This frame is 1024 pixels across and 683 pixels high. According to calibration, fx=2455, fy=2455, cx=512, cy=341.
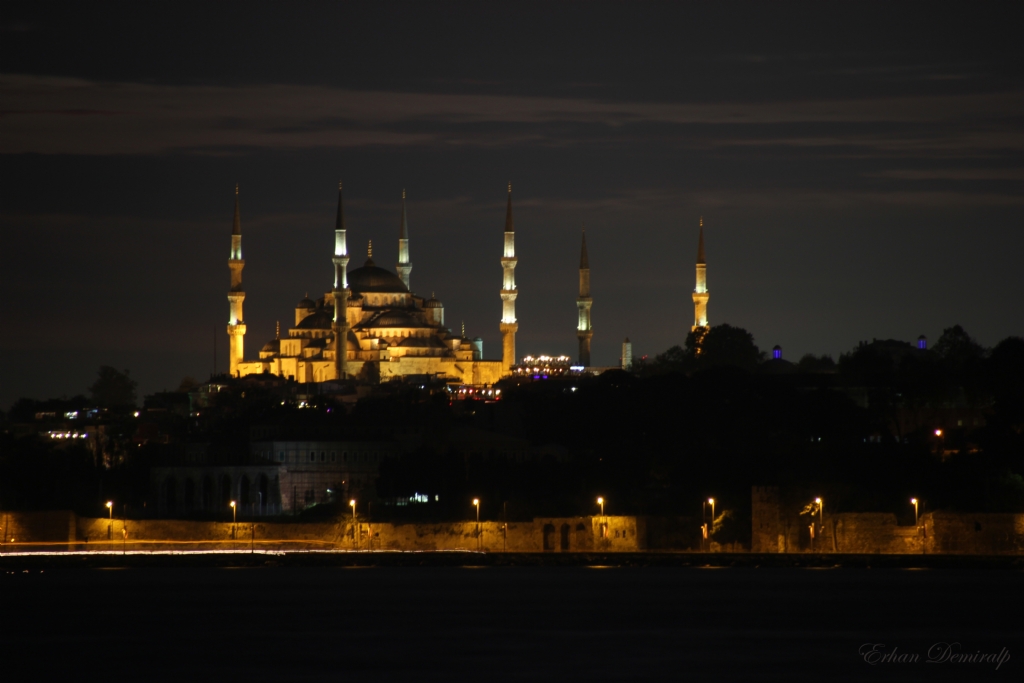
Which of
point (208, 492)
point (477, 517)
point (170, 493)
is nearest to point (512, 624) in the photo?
point (477, 517)

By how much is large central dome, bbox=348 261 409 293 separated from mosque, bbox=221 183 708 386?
0.19 ft

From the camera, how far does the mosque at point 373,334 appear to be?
136 meters

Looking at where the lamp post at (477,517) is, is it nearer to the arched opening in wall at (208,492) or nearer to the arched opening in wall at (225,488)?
the arched opening in wall at (225,488)

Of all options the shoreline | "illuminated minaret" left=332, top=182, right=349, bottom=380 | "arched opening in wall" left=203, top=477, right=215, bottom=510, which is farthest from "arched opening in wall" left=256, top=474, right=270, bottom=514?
"illuminated minaret" left=332, top=182, right=349, bottom=380

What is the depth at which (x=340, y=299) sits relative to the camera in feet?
440

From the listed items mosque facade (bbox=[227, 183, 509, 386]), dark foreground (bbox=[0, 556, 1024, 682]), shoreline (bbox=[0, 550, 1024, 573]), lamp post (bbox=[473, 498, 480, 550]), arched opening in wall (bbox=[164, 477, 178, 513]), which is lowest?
dark foreground (bbox=[0, 556, 1024, 682])

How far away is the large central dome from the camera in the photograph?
472ft

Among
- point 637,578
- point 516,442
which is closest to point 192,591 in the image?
point 637,578

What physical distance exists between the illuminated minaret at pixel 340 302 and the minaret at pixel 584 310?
1325 cm

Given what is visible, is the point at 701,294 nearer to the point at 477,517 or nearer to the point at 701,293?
the point at 701,293

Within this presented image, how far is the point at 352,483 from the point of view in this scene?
90562 millimetres

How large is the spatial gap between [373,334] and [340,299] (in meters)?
6.46

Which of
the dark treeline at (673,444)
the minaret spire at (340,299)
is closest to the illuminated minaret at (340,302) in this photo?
the minaret spire at (340,299)

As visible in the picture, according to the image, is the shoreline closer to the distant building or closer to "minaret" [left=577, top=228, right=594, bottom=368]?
the distant building
